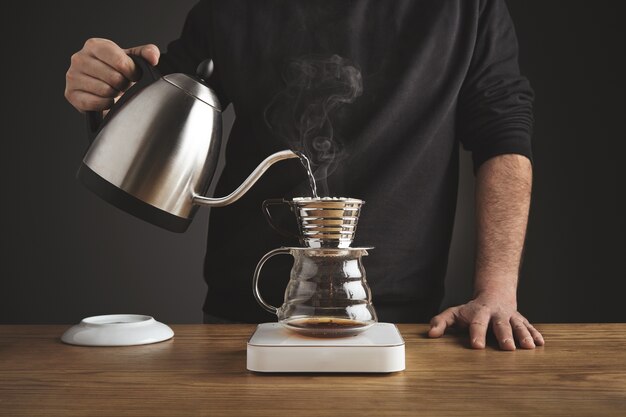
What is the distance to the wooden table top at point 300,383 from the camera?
81 centimetres

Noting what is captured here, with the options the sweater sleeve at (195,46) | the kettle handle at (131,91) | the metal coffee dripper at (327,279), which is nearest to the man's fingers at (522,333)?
the metal coffee dripper at (327,279)

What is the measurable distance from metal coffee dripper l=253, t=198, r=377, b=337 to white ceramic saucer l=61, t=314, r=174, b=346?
0.27 meters

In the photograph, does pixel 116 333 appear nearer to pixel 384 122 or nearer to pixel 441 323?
pixel 441 323

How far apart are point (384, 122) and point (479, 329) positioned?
0.68m

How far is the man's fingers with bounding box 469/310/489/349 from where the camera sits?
1.16 m

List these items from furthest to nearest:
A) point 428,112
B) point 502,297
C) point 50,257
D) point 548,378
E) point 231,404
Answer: point 50,257
point 428,112
point 502,297
point 548,378
point 231,404

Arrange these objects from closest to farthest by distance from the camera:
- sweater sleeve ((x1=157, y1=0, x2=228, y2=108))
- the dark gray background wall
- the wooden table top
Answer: the wooden table top, sweater sleeve ((x1=157, y1=0, x2=228, y2=108)), the dark gray background wall

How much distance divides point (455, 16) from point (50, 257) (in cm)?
288

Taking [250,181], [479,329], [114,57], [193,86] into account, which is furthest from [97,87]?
[479,329]

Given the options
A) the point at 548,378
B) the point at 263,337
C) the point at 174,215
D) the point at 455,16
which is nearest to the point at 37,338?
the point at 174,215

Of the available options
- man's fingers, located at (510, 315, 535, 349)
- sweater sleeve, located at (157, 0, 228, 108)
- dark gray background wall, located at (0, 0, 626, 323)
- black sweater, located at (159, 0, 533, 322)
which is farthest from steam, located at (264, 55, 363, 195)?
dark gray background wall, located at (0, 0, 626, 323)

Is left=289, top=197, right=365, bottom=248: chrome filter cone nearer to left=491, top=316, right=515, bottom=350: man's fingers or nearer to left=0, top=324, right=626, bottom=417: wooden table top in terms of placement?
left=0, top=324, right=626, bottom=417: wooden table top

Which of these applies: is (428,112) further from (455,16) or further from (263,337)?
(263,337)

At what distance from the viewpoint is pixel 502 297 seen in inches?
58.2
